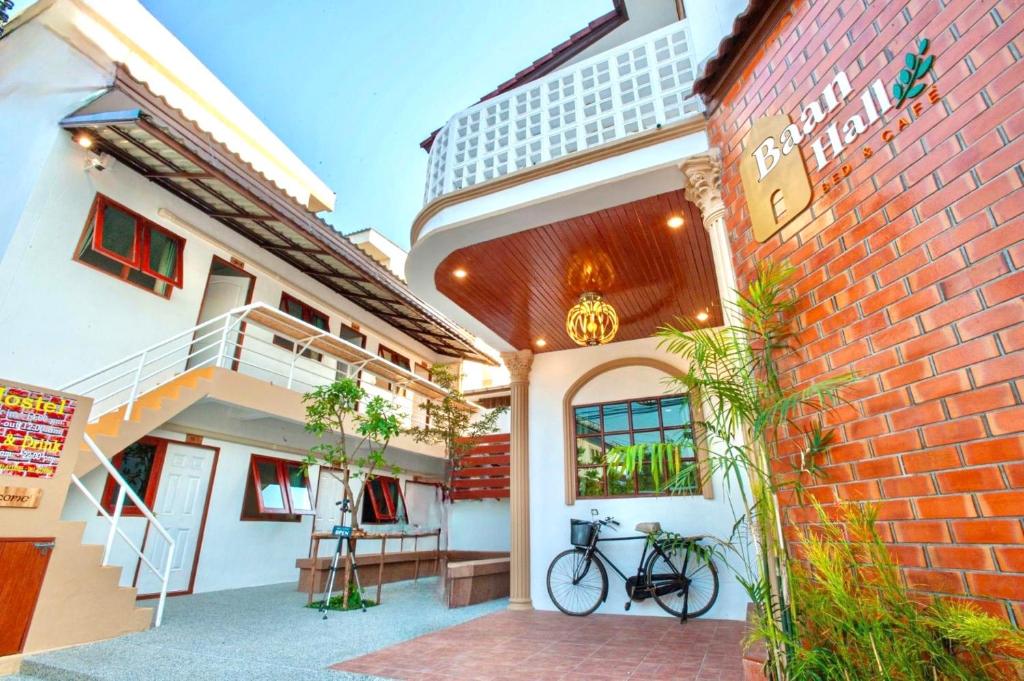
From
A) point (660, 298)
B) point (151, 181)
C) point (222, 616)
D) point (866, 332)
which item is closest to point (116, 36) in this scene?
point (151, 181)

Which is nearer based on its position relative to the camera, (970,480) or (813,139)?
(970,480)

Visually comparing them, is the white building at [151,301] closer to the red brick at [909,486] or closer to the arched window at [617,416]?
the arched window at [617,416]

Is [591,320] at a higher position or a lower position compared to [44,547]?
higher

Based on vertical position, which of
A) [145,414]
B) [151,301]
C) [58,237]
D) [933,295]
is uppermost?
[58,237]

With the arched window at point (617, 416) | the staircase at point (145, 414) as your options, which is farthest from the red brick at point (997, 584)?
the staircase at point (145, 414)

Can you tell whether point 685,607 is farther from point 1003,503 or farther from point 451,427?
point 451,427

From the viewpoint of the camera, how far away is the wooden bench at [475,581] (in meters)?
5.88

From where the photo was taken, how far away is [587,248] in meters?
4.38

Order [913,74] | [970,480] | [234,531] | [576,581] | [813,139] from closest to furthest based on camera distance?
[970,480], [913,74], [813,139], [576,581], [234,531]

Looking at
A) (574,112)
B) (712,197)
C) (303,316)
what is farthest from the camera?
(303,316)

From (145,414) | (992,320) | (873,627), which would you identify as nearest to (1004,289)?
(992,320)

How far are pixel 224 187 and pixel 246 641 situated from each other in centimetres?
578

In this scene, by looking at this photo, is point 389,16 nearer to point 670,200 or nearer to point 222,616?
point 670,200

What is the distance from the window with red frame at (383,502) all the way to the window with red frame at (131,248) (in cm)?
509
